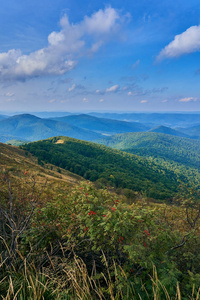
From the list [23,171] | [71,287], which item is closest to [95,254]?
[71,287]

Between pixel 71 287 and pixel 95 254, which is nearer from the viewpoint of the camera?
pixel 71 287

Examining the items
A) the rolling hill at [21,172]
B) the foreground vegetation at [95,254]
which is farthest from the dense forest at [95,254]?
the rolling hill at [21,172]

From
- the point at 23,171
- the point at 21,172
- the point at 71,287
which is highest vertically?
the point at 71,287

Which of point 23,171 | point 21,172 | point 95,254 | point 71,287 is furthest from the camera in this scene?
point 23,171

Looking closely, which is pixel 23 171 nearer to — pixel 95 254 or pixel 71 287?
pixel 95 254

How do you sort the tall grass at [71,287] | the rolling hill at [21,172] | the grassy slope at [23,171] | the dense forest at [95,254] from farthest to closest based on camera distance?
the grassy slope at [23,171], the rolling hill at [21,172], the dense forest at [95,254], the tall grass at [71,287]

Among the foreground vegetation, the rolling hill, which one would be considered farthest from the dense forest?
the rolling hill

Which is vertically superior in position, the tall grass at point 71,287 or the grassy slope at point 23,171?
the tall grass at point 71,287

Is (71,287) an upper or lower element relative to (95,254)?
upper

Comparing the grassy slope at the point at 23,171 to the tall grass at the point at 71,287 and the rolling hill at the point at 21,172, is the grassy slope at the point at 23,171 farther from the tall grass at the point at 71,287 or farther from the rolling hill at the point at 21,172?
the tall grass at the point at 71,287

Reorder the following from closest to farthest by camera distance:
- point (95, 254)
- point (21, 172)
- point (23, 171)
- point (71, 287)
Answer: point (71, 287) → point (95, 254) → point (21, 172) → point (23, 171)
